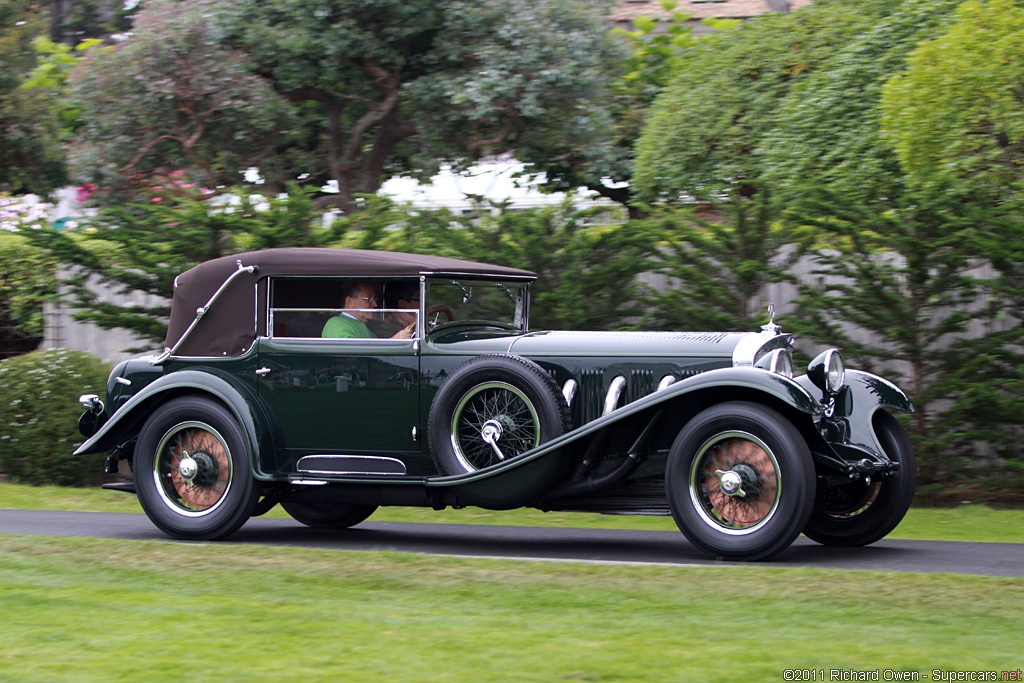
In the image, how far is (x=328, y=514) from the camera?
26.6 feet

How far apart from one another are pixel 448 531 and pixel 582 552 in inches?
52.3

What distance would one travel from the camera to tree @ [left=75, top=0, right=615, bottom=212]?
44.1 feet

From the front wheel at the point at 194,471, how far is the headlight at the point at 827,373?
11.1 ft

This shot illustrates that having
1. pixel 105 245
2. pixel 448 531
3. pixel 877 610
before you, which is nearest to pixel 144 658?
pixel 877 610

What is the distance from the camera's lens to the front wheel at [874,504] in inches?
264

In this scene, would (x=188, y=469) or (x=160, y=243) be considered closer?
(x=188, y=469)

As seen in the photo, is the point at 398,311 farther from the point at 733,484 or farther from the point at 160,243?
the point at 160,243

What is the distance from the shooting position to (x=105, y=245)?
10875 mm

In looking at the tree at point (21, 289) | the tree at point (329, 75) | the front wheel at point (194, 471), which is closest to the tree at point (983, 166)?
the tree at point (329, 75)

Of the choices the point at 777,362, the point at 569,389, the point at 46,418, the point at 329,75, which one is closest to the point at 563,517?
the point at 569,389

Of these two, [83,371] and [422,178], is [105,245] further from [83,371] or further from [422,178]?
[422,178]

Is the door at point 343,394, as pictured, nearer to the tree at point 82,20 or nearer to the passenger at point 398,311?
the passenger at point 398,311

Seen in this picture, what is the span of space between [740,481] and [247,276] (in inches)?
133

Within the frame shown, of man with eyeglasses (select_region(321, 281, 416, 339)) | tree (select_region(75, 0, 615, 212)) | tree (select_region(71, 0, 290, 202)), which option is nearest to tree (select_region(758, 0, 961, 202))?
tree (select_region(75, 0, 615, 212))
